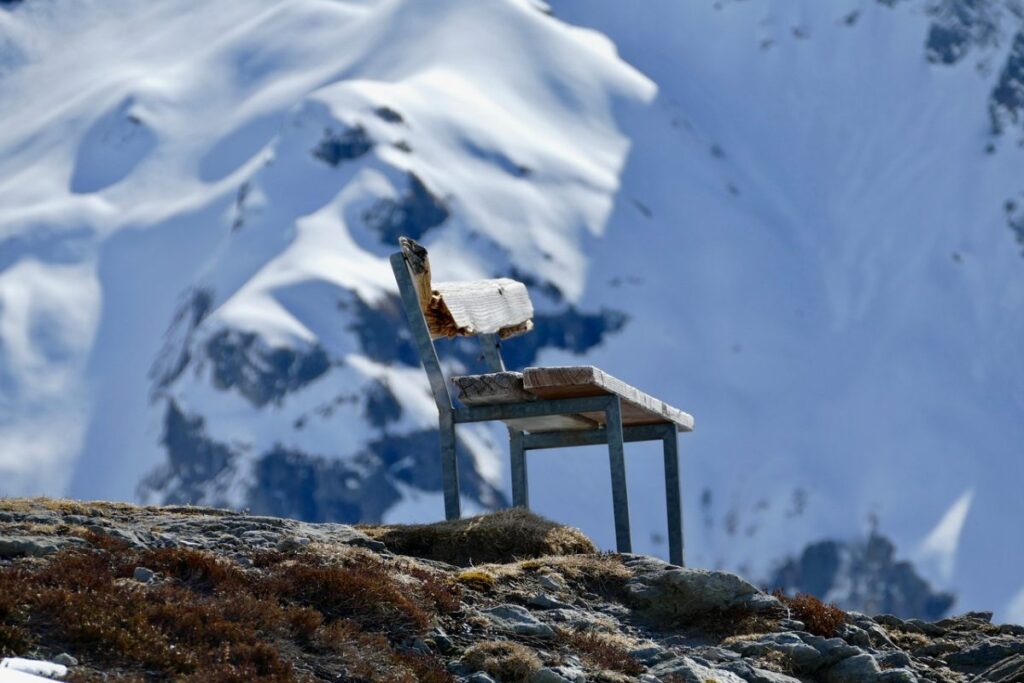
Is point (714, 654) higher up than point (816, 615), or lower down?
lower down

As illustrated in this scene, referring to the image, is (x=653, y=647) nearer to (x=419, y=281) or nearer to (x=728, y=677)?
(x=728, y=677)

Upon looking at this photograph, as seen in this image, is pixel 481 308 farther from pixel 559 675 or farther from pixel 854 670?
pixel 559 675

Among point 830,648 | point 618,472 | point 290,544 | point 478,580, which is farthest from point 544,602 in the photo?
point 618,472

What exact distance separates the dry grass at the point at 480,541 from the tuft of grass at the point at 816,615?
1.99 metres

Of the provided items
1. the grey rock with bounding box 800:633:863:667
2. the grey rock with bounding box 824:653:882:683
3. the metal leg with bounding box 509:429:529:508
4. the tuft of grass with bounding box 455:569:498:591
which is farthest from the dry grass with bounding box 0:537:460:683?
the metal leg with bounding box 509:429:529:508

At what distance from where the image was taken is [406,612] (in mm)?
13188

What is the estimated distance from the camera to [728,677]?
1334cm

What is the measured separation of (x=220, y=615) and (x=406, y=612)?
58.6 inches

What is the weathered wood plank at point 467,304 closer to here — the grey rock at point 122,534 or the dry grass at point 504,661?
the grey rock at point 122,534

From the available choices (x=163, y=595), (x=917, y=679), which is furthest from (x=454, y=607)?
(x=917, y=679)

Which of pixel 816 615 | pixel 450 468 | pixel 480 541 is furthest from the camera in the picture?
pixel 450 468

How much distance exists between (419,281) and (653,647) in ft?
16.0

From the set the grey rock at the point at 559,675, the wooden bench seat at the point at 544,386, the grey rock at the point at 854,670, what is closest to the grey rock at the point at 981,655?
the grey rock at the point at 854,670

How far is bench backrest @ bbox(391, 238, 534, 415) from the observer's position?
1722cm
